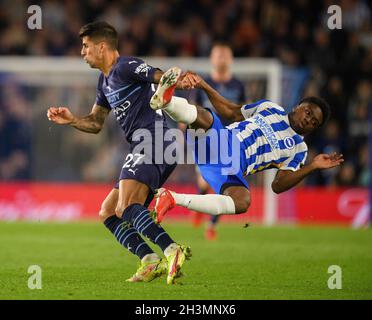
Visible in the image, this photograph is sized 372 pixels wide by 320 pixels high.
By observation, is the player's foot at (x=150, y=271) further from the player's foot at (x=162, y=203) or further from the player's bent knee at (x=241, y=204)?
the player's bent knee at (x=241, y=204)

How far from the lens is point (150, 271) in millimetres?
7617

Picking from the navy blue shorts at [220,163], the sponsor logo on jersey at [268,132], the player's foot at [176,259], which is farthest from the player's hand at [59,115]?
the sponsor logo on jersey at [268,132]

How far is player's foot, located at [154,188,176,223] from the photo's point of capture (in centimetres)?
723

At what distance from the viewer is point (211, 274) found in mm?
8539

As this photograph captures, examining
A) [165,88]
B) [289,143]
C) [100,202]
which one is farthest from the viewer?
[100,202]

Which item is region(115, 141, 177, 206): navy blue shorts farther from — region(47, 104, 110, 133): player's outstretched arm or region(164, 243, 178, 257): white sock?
region(47, 104, 110, 133): player's outstretched arm

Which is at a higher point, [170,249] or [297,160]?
[297,160]

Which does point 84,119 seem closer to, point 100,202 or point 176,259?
point 176,259

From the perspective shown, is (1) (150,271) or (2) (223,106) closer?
(1) (150,271)

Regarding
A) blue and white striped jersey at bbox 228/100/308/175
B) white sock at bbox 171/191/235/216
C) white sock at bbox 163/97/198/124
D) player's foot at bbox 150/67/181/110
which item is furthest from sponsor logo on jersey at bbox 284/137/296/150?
player's foot at bbox 150/67/181/110

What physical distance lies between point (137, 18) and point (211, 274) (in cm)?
1193

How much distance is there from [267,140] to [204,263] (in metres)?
2.00

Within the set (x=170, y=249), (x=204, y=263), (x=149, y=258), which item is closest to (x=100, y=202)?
(x=204, y=263)

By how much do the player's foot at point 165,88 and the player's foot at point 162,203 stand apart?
2.39 ft
